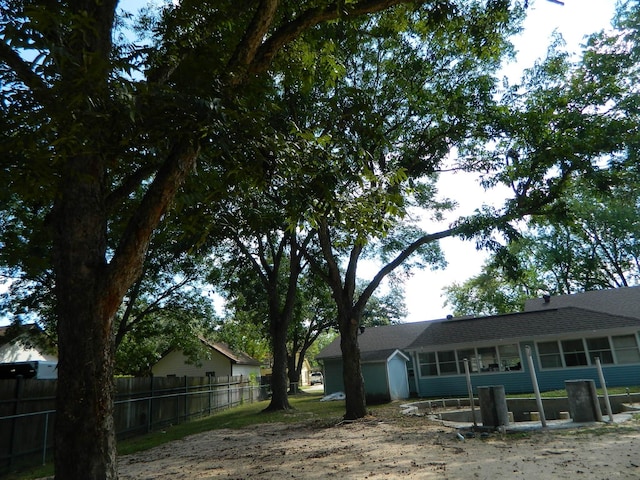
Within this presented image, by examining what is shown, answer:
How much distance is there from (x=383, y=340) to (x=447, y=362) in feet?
17.4

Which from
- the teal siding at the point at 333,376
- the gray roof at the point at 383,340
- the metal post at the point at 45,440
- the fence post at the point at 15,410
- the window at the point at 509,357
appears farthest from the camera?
the teal siding at the point at 333,376

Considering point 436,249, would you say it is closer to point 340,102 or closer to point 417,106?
point 417,106

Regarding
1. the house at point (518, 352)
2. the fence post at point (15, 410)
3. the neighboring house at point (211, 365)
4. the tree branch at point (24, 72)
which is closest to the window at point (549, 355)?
the house at point (518, 352)

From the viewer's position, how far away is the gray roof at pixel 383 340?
25094mm

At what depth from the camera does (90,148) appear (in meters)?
4.55

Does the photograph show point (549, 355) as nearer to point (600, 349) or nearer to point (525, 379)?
point (525, 379)

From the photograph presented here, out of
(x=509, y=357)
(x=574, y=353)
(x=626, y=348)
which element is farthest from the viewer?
(x=509, y=357)

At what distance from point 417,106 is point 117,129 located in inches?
373

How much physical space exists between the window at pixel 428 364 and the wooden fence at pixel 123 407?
11066 millimetres

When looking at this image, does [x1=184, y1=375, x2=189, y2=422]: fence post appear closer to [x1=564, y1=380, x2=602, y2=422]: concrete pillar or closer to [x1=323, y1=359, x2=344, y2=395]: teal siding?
[x1=323, y1=359, x2=344, y2=395]: teal siding

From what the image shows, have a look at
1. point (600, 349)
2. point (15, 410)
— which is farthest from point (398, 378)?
point (15, 410)

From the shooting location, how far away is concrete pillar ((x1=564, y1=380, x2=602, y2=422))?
32.8 ft

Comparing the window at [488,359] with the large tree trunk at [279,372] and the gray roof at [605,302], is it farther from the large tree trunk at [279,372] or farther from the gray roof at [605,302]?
the large tree trunk at [279,372]

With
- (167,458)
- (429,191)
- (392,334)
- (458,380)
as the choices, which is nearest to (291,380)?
(392,334)
